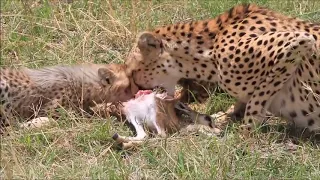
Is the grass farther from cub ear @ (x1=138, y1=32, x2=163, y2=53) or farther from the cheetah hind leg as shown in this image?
cub ear @ (x1=138, y1=32, x2=163, y2=53)

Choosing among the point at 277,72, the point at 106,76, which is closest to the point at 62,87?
the point at 106,76

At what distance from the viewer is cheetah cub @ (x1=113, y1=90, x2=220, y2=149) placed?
464 cm

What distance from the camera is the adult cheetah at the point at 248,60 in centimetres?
456

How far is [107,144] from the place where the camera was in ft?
14.5

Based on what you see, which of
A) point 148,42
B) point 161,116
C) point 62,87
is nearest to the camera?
point 161,116

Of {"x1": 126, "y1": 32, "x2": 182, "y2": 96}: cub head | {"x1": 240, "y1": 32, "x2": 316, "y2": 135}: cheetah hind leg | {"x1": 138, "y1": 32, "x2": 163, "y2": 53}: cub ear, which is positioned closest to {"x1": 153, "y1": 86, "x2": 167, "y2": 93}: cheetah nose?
{"x1": 126, "y1": 32, "x2": 182, "y2": 96}: cub head

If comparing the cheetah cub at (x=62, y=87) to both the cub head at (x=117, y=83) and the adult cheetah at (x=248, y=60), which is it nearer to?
the cub head at (x=117, y=83)

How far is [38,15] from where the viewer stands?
20.1 feet

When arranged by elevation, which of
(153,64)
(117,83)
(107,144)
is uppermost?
(153,64)

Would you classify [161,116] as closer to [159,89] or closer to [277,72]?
[159,89]

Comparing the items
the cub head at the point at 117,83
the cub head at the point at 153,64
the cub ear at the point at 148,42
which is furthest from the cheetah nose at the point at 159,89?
the cub ear at the point at 148,42

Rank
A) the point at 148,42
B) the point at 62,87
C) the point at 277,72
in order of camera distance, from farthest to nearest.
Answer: the point at 62,87, the point at 148,42, the point at 277,72

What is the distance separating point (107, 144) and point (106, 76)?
0.82 meters

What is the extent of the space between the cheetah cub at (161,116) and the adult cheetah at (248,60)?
0.78 feet
